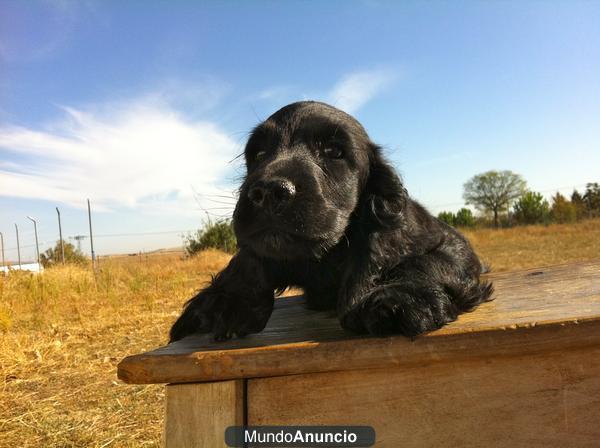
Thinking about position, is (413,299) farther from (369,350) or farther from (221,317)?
(221,317)

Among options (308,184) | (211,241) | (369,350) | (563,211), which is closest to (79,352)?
(308,184)

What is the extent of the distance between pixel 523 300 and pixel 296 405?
1.31m

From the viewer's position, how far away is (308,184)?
5.52ft

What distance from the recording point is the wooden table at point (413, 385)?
4.65 ft

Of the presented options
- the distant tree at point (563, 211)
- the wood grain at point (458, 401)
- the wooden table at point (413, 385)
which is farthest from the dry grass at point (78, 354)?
the distant tree at point (563, 211)

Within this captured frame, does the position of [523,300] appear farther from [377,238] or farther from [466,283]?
[377,238]

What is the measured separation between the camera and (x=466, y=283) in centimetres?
204

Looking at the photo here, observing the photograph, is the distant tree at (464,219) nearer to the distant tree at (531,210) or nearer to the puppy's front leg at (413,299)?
the distant tree at (531,210)

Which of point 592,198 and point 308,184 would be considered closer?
point 308,184

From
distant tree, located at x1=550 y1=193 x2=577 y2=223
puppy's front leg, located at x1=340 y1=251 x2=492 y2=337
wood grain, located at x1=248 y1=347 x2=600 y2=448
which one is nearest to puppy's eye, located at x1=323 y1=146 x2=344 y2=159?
puppy's front leg, located at x1=340 y1=251 x2=492 y2=337

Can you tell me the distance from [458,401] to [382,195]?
0.96 meters

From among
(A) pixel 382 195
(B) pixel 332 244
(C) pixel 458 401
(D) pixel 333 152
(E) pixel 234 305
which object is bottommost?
(C) pixel 458 401

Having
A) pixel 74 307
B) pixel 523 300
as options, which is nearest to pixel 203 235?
pixel 74 307

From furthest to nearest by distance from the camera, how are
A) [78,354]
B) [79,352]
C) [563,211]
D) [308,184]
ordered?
1. [563,211]
2. [79,352]
3. [78,354]
4. [308,184]
